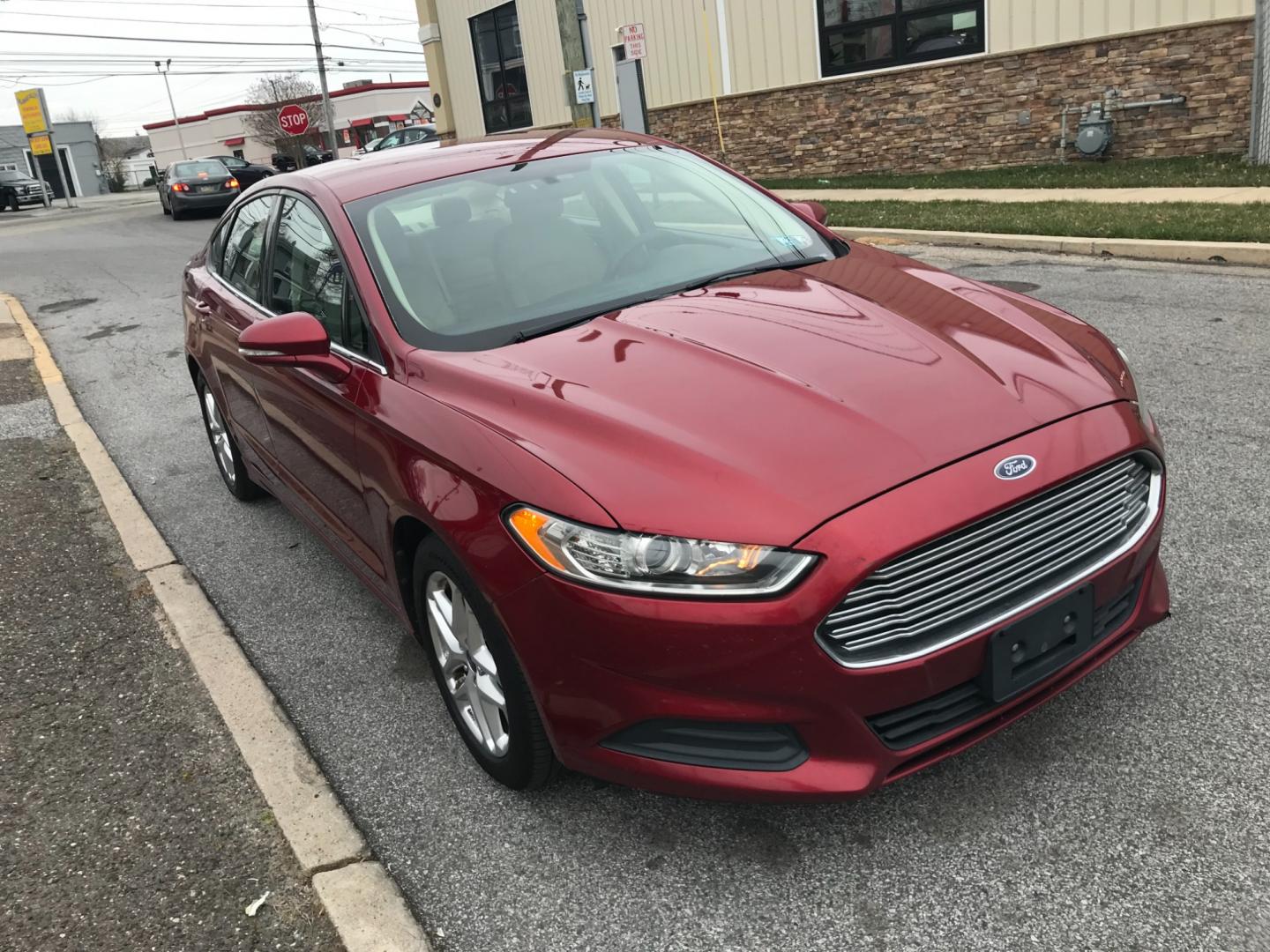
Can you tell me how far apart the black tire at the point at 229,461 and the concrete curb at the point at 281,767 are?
1.47 feet

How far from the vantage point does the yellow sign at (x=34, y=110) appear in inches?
1939

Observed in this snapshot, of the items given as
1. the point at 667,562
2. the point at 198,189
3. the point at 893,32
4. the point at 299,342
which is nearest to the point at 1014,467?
the point at 667,562

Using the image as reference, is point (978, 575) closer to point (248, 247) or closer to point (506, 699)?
point (506, 699)

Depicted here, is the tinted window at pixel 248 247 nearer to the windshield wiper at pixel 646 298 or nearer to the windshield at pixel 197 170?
the windshield wiper at pixel 646 298

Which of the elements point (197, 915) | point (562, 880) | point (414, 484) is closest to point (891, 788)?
point (562, 880)

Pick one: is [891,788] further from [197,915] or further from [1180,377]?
[1180,377]

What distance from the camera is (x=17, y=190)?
41344 mm

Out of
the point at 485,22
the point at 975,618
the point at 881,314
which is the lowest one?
the point at 975,618

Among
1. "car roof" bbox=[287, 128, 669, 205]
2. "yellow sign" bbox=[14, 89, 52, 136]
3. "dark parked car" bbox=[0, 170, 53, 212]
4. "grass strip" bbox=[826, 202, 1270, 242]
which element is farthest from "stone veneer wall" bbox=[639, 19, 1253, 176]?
"yellow sign" bbox=[14, 89, 52, 136]

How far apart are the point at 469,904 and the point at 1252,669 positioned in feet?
7.37

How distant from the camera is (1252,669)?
2.99 meters

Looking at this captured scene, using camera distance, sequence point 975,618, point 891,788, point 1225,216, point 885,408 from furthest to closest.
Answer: point 1225,216
point 891,788
point 885,408
point 975,618

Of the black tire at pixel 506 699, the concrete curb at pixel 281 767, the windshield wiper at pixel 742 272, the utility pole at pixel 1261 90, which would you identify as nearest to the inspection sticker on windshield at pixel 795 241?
the windshield wiper at pixel 742 272

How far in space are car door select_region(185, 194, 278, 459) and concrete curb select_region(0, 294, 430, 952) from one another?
0.67 metres
